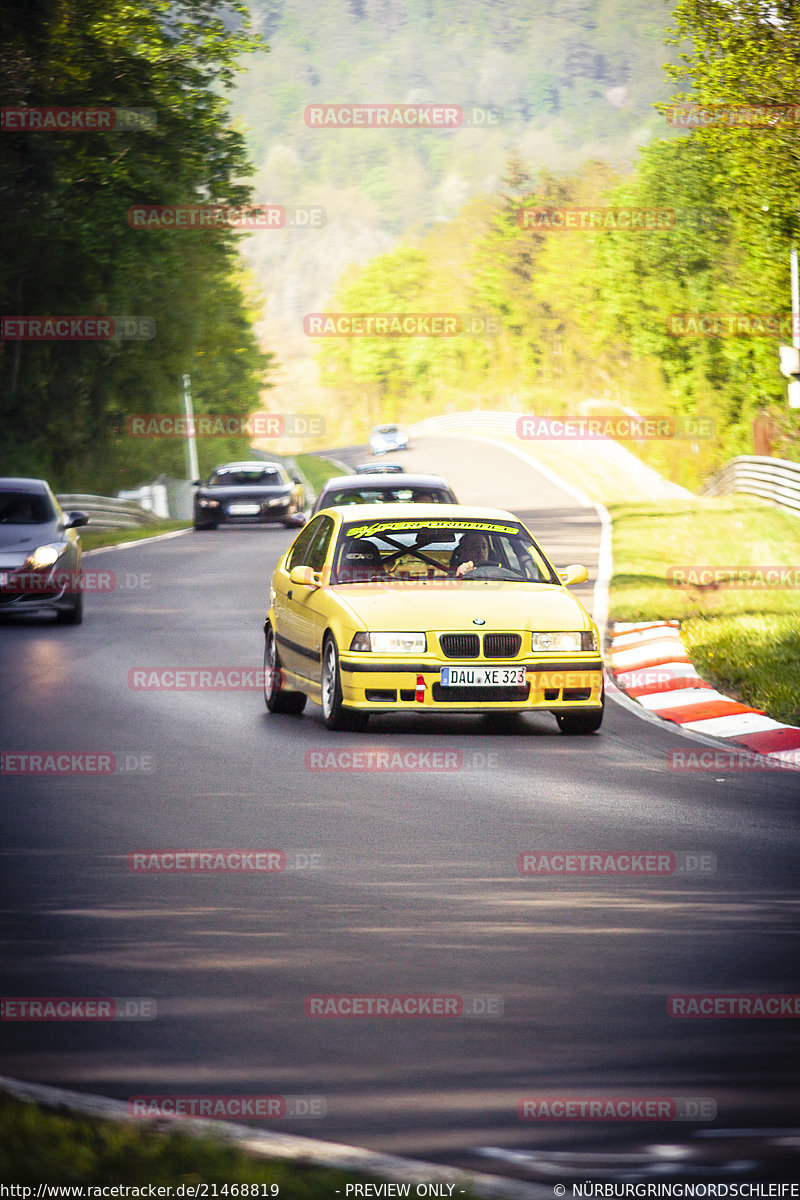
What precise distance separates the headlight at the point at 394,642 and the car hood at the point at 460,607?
0.18 ft

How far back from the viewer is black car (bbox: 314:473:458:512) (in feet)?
63.5

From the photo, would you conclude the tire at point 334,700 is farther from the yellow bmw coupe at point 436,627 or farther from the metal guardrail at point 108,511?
the metal guardrail at point 108,511

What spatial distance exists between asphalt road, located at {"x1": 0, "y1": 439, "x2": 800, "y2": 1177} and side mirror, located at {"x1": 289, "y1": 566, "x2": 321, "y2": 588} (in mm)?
1036

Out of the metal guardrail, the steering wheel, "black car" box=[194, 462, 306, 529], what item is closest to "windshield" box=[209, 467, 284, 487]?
"black car" box=[194, 462, 306, 529]

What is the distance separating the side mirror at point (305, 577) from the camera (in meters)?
13.7

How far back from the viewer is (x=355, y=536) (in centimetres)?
1419

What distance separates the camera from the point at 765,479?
4488 cm

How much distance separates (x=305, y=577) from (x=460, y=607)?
133cm

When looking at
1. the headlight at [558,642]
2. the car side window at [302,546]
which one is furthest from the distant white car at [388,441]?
the headlight at [558,642]

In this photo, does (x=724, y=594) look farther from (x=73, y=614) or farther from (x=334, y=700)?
(x=334, y=700)

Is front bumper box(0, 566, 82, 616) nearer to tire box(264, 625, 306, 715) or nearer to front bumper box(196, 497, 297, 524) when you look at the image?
tire box(264, 625, 306, 715)

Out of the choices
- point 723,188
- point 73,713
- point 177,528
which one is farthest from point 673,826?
point 723,188

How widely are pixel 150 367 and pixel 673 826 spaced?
5422 centimetres

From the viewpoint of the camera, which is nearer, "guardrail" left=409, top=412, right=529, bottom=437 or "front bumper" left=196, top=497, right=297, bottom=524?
"front bumper" left=196, top=497, right=297, bottom=524
